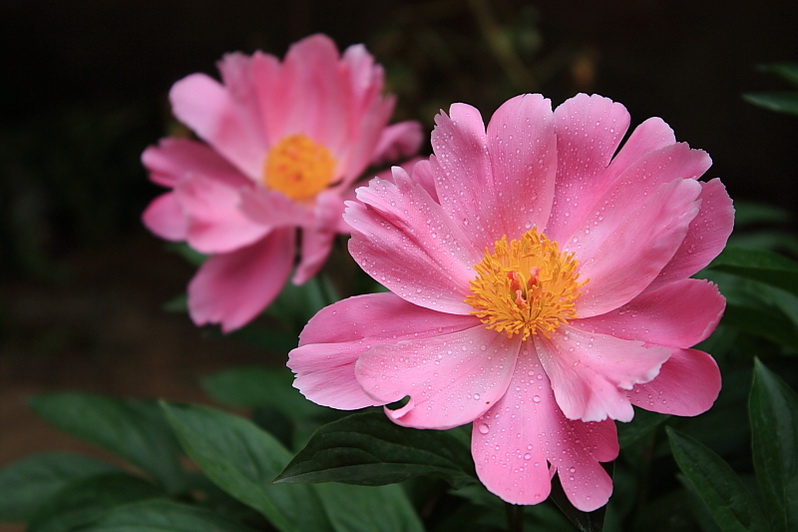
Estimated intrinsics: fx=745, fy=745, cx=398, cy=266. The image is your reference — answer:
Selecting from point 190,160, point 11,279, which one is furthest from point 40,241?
point 190,160

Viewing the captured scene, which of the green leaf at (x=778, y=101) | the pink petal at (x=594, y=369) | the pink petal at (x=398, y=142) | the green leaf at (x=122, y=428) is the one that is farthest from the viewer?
the green leaf at (x=122, y=428)

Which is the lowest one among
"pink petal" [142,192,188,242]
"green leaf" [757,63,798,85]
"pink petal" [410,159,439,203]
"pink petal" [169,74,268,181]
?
"green leaf" [757,63,798,85]

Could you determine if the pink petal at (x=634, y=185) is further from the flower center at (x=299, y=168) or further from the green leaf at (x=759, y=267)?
the flower center at (x=299, y=168)

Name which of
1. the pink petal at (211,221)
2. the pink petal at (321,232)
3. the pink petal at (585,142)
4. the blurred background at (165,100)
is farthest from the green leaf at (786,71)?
the blurred background at (165,100)

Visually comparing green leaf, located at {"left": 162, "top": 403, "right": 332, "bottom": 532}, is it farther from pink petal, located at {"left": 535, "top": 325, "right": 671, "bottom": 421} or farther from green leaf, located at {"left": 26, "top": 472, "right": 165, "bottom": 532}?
pink petal, located at {"left": 535, "top": 325, "right": 671, "bottom": 421}

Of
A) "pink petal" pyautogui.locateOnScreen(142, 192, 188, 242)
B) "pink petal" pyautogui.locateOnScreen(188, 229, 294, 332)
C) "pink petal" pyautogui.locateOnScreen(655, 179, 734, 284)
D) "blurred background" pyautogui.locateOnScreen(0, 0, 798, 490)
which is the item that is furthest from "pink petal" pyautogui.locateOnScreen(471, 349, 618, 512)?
"blurred background" pyautogui.locateOnScreen(0, 0, 798, 490)

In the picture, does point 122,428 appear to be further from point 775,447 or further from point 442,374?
point 775,447

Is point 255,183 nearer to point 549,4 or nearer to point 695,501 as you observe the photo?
point 695,501
